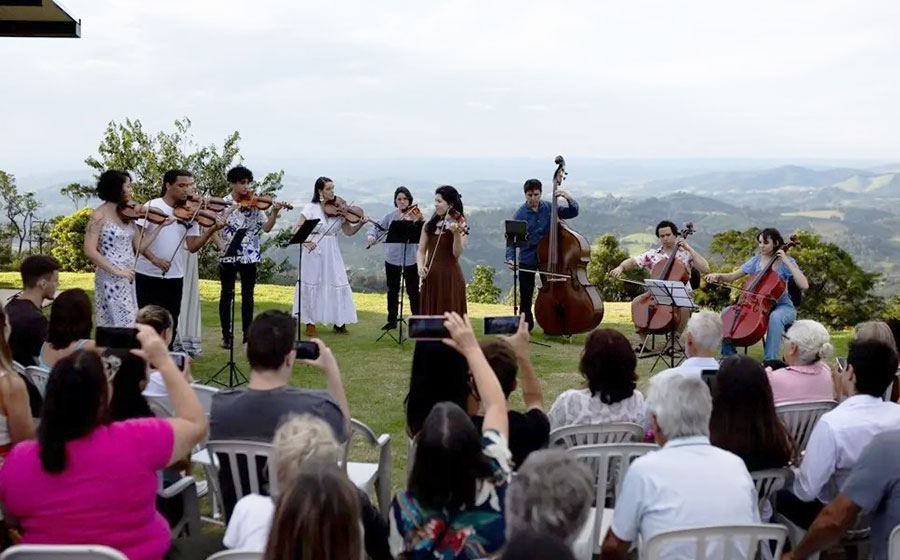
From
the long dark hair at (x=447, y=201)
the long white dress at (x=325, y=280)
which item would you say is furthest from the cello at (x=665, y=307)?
the long white dress at (x=325, y=280)

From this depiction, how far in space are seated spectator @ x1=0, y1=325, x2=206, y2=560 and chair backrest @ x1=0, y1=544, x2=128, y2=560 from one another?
250mm

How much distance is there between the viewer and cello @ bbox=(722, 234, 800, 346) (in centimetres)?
790

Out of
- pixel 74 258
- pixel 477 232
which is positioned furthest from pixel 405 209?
pixel 477 232

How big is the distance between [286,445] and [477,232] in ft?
225

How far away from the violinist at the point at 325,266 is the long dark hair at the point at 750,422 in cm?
643

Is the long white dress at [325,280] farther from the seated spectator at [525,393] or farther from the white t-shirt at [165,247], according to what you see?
the seated spectator at [525,393]

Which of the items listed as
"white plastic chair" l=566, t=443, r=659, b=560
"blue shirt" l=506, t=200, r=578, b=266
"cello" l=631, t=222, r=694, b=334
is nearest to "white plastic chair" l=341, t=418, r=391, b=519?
"white plastic chair" l=566, t=443, r=659, b=560

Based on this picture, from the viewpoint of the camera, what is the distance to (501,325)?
3727 millimetres

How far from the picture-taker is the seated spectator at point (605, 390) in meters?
3.91

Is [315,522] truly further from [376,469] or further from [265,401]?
[376,469]

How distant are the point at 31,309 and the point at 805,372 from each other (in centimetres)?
415

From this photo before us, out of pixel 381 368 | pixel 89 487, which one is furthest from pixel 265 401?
pixel 381 368

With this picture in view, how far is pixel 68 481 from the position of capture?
2.65 metres

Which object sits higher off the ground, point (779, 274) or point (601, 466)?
point (779, 274)
